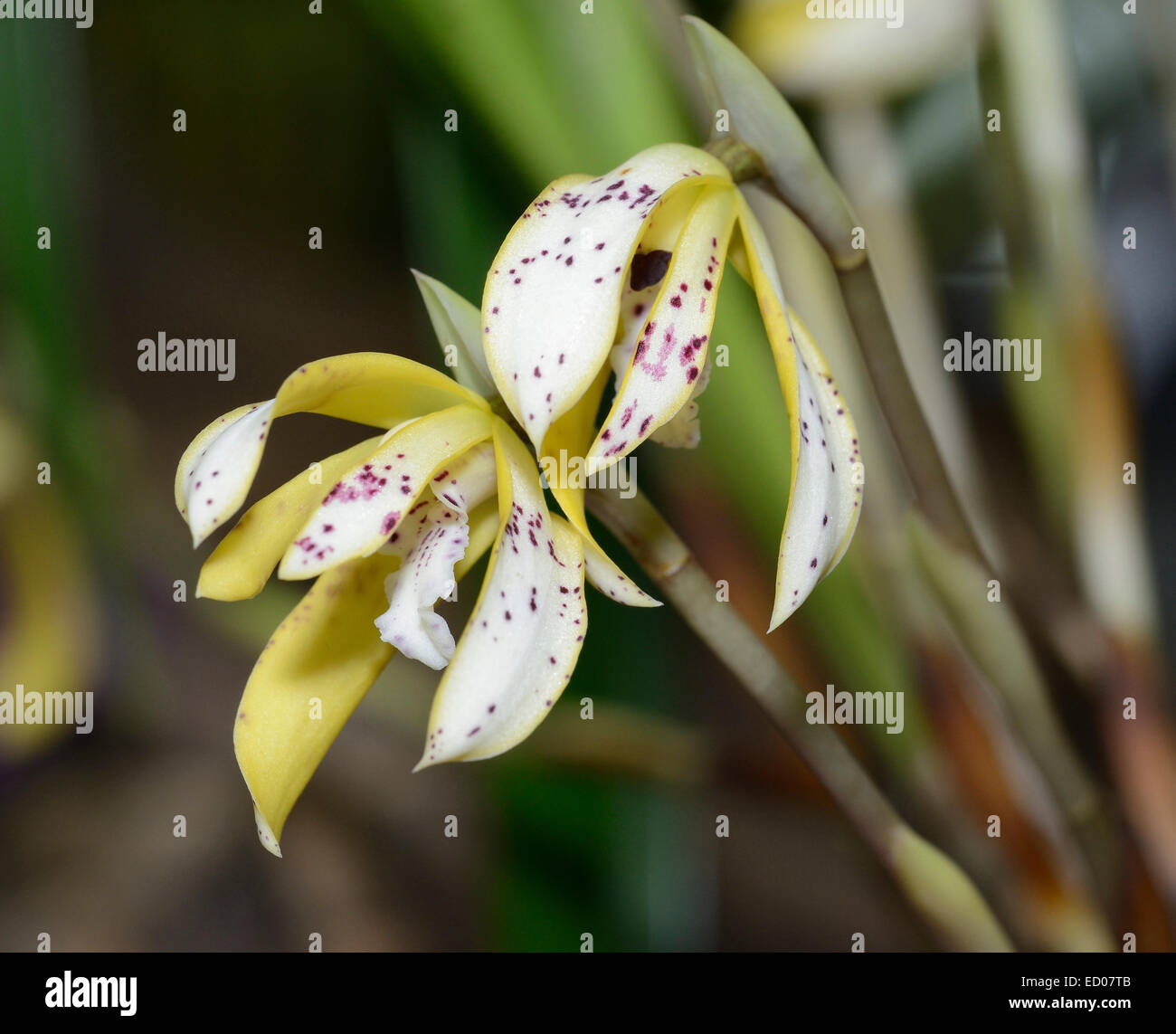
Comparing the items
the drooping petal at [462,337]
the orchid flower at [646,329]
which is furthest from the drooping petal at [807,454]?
the drooping petal at [462,337]

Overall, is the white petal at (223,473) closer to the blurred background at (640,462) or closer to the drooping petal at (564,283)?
the drooping petal at (564,283)

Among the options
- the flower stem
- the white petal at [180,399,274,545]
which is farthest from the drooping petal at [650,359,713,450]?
the white petal at [180,399,274,545]

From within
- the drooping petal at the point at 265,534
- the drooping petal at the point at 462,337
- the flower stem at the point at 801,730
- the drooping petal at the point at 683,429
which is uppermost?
the drooping petal at the point at 462,337

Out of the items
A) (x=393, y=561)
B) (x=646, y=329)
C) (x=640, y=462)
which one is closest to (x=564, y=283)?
(x=646, y=329)

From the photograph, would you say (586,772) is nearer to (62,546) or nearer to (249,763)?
(249,763)

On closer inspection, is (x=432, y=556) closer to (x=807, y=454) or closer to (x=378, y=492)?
(x=378, y=492)

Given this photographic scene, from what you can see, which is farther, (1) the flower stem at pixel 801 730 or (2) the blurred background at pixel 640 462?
(2) the blurred background at pixel 640 462
